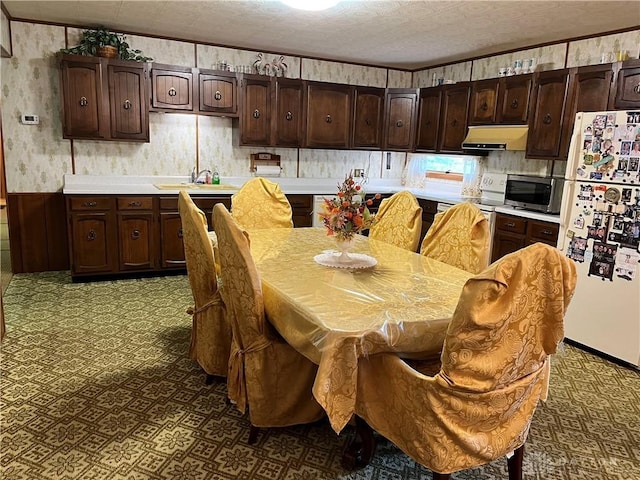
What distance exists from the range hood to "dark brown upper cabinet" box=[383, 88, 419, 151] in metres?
0.98

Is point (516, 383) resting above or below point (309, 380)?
above

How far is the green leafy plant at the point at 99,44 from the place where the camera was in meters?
4.59

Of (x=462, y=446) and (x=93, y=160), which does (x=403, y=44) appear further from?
(x=462, y=446)

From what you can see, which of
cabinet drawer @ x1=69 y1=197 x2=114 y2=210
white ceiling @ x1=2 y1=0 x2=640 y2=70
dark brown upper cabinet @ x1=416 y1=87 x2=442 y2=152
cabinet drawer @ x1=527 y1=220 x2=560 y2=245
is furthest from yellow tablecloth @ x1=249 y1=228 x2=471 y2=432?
dark brown upper cabinet @ x1=416 y1=87 x2=442 y2=152

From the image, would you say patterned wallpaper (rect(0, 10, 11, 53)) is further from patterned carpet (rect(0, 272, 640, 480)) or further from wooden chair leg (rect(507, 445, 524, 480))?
wooden chair leg (rect(507, 445, 524, 480))

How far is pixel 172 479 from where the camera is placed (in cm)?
203

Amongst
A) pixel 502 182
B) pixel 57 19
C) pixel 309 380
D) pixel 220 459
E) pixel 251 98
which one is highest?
pixel 57 19

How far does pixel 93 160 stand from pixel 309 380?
3.84 m

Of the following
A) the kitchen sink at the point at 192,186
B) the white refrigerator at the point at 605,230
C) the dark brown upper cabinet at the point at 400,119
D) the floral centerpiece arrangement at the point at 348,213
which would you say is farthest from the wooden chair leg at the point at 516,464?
the dark brown upper cabinet at the point at 400,119

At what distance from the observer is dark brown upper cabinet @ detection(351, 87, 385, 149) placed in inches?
233

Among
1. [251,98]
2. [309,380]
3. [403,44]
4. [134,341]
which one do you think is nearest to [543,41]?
[403,44]

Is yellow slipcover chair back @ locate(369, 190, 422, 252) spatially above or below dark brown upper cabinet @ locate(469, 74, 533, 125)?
below

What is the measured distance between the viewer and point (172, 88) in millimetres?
4934

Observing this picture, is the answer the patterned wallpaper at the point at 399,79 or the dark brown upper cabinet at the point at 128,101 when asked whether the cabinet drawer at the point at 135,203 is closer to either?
the dark brown upper cabinet at the point at 128,101
